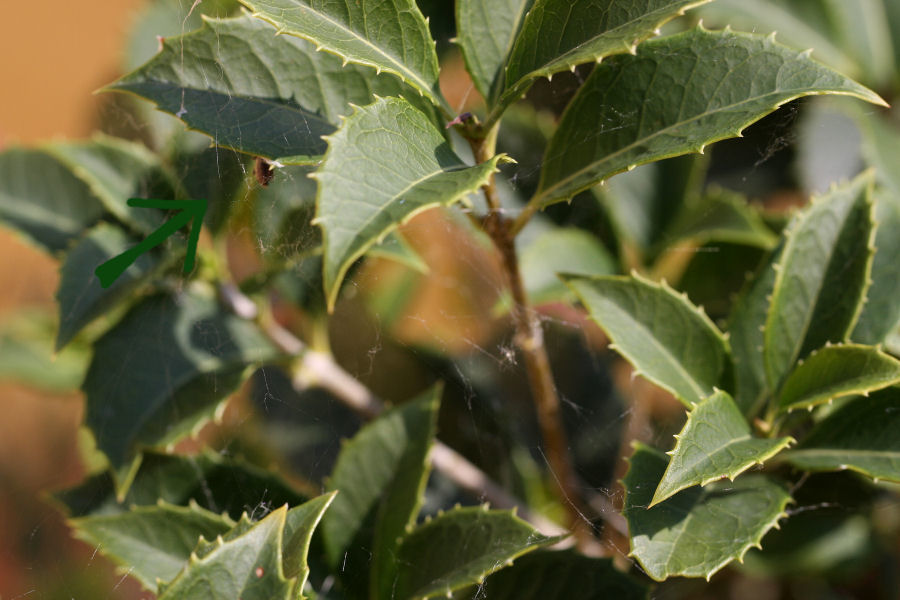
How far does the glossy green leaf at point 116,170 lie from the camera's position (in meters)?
0.85

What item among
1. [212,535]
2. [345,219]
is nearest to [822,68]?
[345,219]

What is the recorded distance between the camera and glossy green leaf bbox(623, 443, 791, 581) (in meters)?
0.55

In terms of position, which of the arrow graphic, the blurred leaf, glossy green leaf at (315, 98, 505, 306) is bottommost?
the blurred leaf

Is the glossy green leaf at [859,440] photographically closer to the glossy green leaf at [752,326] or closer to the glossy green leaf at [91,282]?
the glossy green leaf at [752,326]

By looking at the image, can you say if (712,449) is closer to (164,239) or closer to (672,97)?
(672,97)

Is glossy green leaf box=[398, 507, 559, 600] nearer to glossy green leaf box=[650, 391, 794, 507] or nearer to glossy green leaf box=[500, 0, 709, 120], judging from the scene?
glossy green leaf box=[650, 391, 794, 507]

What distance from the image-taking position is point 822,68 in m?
0.53

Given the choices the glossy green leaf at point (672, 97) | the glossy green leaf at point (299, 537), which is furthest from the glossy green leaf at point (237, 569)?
the glossy green leaf at point (672, 97)

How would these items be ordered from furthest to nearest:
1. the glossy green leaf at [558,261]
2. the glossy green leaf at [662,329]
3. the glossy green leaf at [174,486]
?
the glossy green leaf at [558,261] → the glossy green leaf at [174,486] → the glossy green leaf at [662,329]

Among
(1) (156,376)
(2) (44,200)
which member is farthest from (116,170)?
(1) (156,376)

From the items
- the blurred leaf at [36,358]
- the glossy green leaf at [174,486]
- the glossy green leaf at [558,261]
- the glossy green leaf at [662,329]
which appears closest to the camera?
the glossy green leaf at [662,329]

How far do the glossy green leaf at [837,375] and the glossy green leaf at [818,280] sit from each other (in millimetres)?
39

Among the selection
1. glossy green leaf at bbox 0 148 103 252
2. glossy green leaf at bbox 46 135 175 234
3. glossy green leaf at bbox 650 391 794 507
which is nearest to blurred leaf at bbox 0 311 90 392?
glossy green leaf at bbox 0 148 103 252

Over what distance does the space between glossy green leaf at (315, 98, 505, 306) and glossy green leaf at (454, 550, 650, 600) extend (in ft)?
1.28
